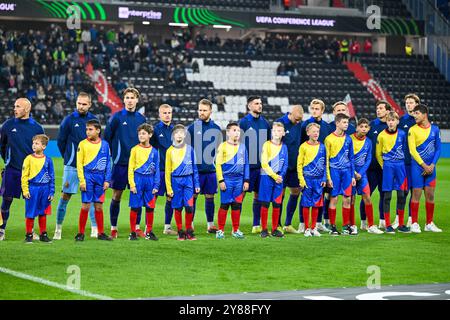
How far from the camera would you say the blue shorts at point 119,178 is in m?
12.9

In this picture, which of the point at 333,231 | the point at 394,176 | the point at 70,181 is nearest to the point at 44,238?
the point at 70,181

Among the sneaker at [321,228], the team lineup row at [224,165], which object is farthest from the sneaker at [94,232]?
the sneaker at [321,228]

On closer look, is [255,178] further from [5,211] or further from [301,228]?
[5,211]

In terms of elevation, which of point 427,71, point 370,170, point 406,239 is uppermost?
point 427,71

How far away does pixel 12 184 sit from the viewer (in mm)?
12391

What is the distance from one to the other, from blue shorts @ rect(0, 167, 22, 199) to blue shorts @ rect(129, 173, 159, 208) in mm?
1504

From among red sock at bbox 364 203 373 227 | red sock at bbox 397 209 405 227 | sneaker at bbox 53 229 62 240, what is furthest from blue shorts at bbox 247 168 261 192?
sneaker at bbox 53 229 62 240

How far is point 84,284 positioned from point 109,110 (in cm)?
2534

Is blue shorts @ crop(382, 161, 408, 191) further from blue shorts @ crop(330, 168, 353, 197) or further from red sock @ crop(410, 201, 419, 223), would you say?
blue shorts @ crop(330, 168, 353, 197)

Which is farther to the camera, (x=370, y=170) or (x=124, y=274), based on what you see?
(x=370, y=170)

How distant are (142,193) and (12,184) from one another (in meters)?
1.73

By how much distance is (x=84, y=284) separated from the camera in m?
9.06
